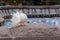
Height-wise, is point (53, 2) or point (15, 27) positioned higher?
point (15, 27)

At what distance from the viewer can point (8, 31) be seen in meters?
1.44

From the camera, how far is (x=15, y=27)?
1.52 m

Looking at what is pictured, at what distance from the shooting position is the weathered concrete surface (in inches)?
51.5

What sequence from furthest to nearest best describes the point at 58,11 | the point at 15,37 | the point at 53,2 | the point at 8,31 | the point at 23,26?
the point at 53,2 → the point at 58,11 → the point at 23,26 → the point at 8,31 → the point at 15,37

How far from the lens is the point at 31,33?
1.38 m

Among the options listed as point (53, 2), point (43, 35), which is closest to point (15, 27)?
point (43, 35)

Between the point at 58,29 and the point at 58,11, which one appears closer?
the point at 58,29

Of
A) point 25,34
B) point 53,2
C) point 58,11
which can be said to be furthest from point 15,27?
point 53,2

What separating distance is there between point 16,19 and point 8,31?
15cm

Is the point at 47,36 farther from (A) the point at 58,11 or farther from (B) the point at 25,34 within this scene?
(A) the point at 58,11

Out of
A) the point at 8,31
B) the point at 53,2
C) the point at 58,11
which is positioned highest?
the point at 8,31

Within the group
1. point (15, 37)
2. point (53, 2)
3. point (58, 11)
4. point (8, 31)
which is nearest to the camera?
point (15, 37)

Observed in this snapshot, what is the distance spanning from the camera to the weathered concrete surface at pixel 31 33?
1308mm

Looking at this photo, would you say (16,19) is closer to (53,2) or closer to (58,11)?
(58,11)
